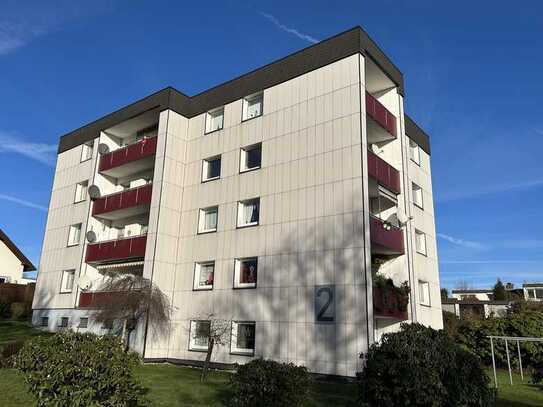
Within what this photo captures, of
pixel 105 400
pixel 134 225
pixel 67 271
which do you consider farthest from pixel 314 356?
pixel 67 271

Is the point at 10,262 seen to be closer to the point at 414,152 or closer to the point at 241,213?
the point at 241,213

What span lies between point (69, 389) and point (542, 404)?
13243mm

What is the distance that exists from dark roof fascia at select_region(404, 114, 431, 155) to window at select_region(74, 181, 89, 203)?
21.7 m

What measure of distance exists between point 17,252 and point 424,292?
148ft

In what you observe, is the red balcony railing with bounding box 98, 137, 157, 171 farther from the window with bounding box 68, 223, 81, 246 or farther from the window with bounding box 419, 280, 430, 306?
the window with bounding box 419, 280, 430, 306

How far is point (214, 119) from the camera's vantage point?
26.6 metres

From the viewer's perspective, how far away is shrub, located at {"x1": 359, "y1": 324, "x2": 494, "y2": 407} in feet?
27.6

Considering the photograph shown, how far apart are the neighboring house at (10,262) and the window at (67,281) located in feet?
73.3

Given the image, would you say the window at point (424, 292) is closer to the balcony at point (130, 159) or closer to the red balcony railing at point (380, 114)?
the red balcony railing at point (380, 114)

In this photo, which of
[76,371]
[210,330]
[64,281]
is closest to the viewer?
[76,371]

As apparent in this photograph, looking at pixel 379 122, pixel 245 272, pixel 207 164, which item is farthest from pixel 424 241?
pixel 207 164

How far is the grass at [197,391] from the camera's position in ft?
39.3

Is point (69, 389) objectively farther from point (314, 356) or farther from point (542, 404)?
point (542, 404)

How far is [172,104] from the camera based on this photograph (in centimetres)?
2642
